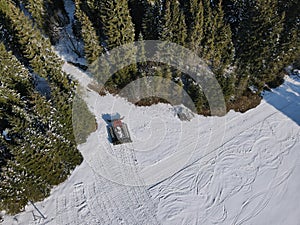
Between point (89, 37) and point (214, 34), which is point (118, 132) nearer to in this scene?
point (89, 37)

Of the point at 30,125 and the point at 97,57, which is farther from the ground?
the point at 97,57

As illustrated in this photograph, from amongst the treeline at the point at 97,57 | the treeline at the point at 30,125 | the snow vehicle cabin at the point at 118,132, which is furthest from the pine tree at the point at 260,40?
the treeline at the point at 30,125

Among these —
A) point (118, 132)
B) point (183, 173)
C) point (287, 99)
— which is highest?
point (118, 132)

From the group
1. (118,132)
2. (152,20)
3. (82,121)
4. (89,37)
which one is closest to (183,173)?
(118,132)

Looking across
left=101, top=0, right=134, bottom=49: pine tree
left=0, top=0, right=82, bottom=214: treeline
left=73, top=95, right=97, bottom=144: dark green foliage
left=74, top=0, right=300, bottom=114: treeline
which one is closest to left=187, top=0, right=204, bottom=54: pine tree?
left=74, top=0, right=300, bottom=114: treeline

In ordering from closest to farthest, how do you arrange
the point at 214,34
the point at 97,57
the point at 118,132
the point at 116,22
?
1. the point at 116,22
2. the point at 118,132
3. the point at 214,34
4. the point at 97,57

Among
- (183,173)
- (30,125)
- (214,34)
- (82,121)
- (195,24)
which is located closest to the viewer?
(30,125)

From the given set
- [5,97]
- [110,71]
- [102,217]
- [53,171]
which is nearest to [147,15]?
[110,71]
